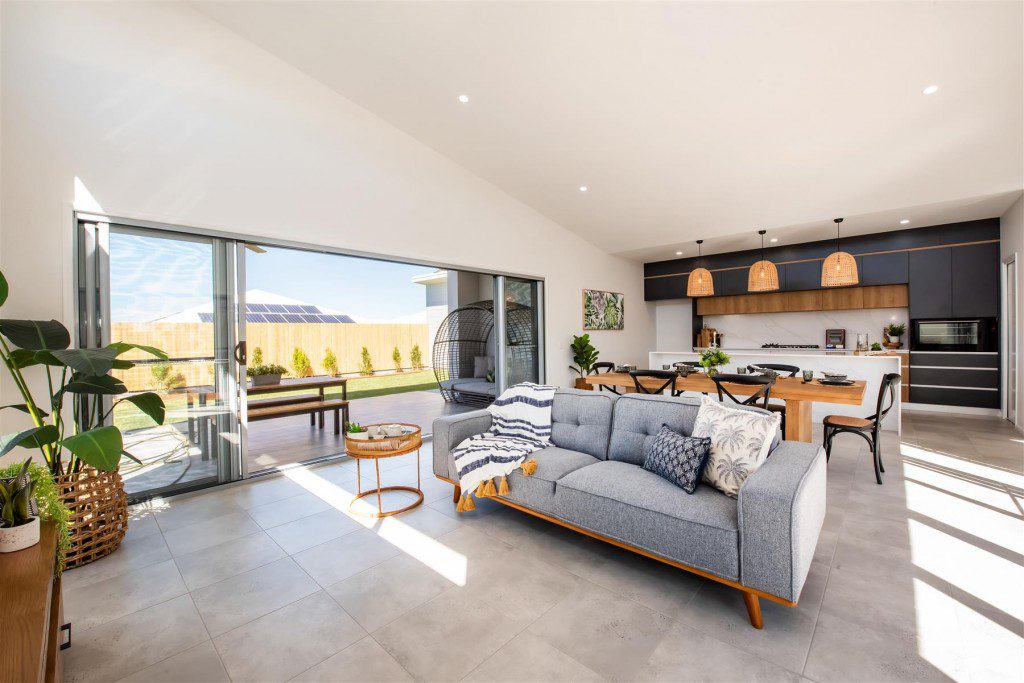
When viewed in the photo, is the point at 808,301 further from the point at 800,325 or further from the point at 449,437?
the point at 449,437

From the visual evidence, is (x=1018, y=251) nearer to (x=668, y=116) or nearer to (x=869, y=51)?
(x=869, y=51)

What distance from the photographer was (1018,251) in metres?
4.98

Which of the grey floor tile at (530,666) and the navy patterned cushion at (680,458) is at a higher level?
the navy patterned cushion at (680,458)

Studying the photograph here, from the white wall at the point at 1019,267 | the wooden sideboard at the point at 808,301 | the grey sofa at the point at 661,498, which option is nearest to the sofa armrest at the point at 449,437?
the grey sofa at the point at 661,498

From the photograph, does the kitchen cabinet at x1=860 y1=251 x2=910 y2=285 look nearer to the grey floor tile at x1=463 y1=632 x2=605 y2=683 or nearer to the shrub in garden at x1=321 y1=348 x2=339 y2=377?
the grey floor tile at x1=463 y1=632 x2=605 y2=683

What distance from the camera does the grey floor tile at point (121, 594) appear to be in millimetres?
1996

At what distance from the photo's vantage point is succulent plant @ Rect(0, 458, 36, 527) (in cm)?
153

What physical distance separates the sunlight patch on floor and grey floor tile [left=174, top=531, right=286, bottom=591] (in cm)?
54

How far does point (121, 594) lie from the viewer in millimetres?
2160

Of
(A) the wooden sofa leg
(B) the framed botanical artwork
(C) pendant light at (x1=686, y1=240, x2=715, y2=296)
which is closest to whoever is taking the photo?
(A) the wooden sofa leg

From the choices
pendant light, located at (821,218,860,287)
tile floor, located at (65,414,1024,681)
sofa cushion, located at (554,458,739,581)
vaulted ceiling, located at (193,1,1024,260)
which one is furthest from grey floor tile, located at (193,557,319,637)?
pendant light, located at (821,218,860,287)

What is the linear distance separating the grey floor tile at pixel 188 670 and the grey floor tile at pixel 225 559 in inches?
21.4

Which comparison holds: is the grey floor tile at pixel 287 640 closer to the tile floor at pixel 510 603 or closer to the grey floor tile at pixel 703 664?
the tile floor at pixel 510 603

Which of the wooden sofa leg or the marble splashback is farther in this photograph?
the marble splashback
